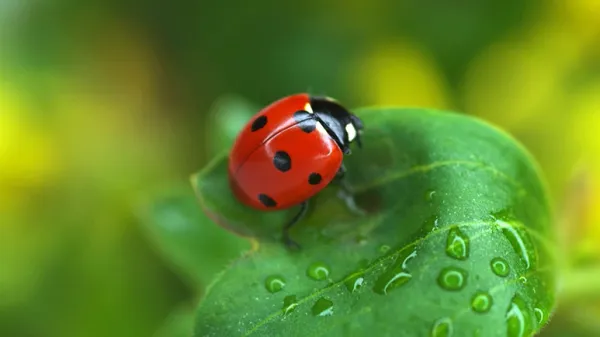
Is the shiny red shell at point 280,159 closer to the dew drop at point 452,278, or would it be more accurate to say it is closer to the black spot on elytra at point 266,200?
the black spot on elytra at point 266,200

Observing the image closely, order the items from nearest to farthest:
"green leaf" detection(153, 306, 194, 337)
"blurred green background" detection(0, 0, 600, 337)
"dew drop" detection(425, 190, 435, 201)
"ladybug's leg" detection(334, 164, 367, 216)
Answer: "dew drop" detection(425, 190, 435, 201), "ladybug's leg" detection(334, 164, 367, 216), "green leaf" detection(153, 306, 194, 337), "blurred green background" detection(0, 0, 600, 337)

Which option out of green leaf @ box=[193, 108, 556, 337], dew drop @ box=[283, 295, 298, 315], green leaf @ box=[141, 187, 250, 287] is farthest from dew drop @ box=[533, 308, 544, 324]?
green leaf @ box=[141, 187, 250, 287]

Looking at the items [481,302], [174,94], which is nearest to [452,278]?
[481,302]

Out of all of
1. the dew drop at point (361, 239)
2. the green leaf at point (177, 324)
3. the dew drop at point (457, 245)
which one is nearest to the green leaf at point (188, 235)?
the green leaf at point (177, 324)

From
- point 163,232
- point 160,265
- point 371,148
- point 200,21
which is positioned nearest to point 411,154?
point 371,148

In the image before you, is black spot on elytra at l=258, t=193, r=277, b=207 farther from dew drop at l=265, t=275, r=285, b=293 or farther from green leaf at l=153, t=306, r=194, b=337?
green leaf at l=153, t=306, r=194, b=337
